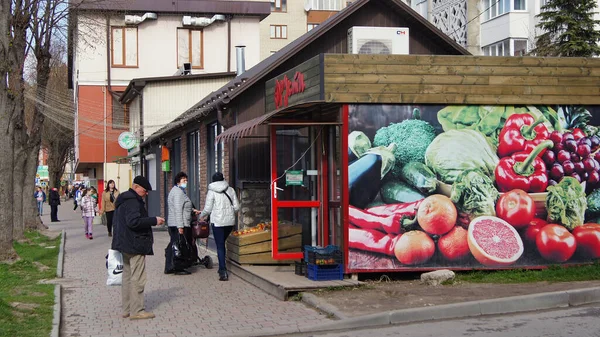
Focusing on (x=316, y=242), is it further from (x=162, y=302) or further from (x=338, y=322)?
(x=338, y=322)

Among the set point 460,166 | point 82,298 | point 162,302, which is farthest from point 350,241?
point 82,298

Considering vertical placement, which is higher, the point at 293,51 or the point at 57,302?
the point at 293,51

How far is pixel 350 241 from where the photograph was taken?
11211mm

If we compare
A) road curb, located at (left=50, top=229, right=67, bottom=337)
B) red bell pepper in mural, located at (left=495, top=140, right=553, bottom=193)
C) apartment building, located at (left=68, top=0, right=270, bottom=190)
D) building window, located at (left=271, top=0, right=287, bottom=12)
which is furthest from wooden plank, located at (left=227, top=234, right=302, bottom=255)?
building window, located at (left=271, top=0, right=287, bottom=12)

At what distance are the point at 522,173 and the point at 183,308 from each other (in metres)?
5.59

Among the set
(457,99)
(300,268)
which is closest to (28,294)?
(300,268)

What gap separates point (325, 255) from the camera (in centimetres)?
1107

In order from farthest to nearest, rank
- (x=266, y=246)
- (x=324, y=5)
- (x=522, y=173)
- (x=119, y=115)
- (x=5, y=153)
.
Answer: (x=324, y=5) → (x=119, y=115) → (x=5, y=153) → (x=266, y=246) → (x=522, y=173)

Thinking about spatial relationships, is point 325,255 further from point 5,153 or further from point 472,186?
point 5,153

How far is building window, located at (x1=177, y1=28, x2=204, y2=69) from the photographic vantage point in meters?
38.7

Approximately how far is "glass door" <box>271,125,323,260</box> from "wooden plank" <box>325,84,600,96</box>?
1.50m

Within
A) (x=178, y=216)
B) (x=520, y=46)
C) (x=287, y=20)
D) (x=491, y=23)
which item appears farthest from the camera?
(x=287, y=20)

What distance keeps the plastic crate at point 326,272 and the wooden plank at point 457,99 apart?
2479mm

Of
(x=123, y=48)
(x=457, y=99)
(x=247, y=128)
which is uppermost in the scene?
(x=123, y=48)
